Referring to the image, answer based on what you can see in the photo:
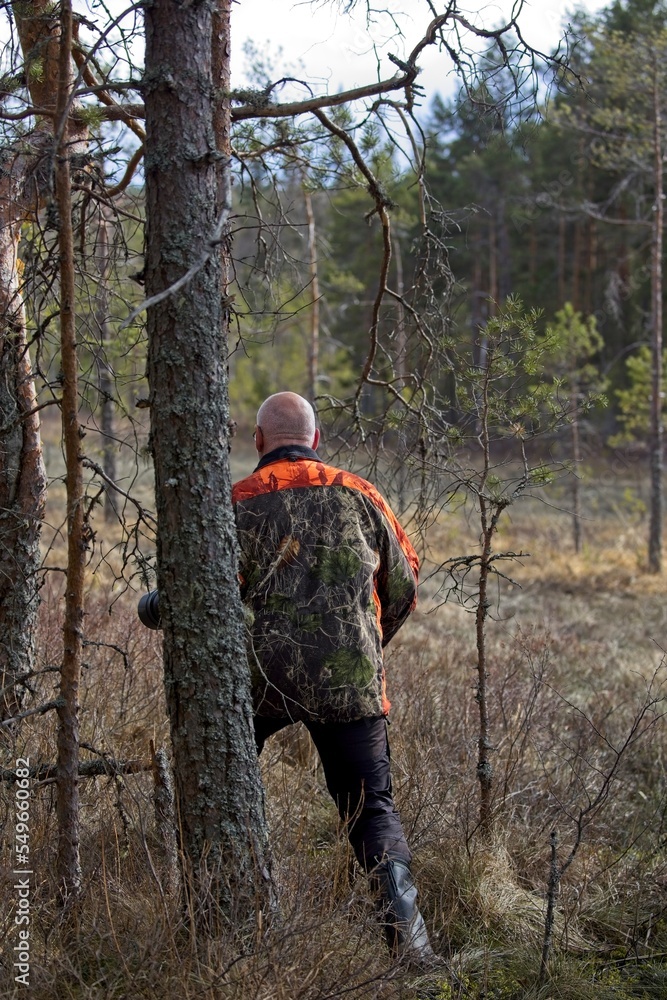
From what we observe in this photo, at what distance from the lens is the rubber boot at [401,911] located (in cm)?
283

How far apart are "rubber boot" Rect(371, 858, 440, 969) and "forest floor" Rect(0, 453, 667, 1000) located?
0.25 feet

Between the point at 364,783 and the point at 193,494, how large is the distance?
128 centimetres

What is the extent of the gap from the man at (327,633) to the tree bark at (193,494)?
1.35 ft

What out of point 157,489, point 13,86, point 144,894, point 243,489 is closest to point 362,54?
point 13,86

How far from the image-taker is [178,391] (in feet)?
8.39

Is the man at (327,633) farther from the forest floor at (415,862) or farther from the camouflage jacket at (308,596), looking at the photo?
the forest floor at (415,862)

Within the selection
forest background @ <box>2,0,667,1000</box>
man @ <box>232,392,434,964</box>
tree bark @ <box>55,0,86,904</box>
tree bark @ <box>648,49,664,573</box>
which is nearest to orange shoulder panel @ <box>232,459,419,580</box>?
man @ <box>232,392,434,964</box>

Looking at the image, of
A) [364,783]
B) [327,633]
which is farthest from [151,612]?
[364,783]

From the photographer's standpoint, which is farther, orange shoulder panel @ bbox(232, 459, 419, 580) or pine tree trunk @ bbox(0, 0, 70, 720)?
pine tree trunk @ bbox(0, 0, 70, 720)

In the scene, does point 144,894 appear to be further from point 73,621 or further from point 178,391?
point 178,391

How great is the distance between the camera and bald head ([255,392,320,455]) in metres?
3.32

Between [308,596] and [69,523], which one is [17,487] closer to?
[69,523]

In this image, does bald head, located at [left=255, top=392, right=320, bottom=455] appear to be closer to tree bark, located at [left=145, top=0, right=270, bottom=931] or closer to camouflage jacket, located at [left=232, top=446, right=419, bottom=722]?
camouflage jacket, located at [left=232, top=446, right=419, bottom=722]

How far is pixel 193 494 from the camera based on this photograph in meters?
2.57
